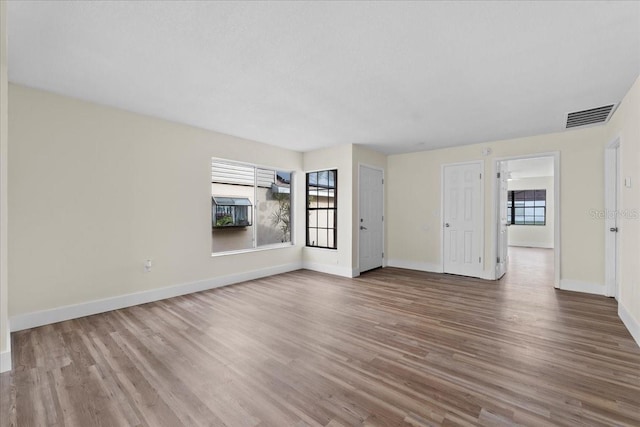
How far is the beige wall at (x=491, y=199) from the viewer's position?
431 cm

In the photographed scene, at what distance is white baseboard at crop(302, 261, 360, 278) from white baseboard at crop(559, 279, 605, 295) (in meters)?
3.27

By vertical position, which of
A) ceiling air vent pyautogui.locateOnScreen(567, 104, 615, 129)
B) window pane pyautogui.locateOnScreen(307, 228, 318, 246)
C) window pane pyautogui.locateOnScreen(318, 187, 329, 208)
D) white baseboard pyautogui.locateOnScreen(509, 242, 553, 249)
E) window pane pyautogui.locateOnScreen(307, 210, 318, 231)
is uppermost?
ceiling air vent pyautogui.locateOnScreen(567, 104, 615, 129)

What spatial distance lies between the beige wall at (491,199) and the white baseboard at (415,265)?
2 centimetres

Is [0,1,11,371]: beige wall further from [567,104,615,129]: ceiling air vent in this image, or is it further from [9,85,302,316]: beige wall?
[567,104,615,129]: ceiling air vent

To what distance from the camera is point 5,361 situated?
220cm

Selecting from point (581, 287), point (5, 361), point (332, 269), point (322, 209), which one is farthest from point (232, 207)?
point (581, 287)

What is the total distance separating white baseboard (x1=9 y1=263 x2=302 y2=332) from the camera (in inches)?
119

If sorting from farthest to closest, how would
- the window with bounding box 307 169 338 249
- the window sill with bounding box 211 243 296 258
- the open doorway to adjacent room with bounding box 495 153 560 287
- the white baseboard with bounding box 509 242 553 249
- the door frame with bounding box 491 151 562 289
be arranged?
the white baseboard with bounding box 509 242 553 249, the open doorway to adjacent room with bounding box 495 153 560 287, the window with bounding box 307 169 338 249, the window sill with bounding box 211 243 296 258, the door frame with bounding box 491 151 562 289

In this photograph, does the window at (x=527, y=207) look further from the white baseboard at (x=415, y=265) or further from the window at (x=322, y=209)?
the window at (x=322, y=209)

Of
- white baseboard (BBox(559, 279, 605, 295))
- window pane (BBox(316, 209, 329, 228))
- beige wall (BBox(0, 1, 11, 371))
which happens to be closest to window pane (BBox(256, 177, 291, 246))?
window pane (BBox(316, 209, 329, 228))

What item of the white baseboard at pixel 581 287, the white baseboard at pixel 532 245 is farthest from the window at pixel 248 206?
the white baseboard at pixel 532 245

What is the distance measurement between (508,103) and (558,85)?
0.52 meters

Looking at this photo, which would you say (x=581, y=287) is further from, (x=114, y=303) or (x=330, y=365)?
(x=114, y=303)

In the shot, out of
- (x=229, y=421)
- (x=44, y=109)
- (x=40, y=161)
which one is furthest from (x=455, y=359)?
(x=44, y=109)
